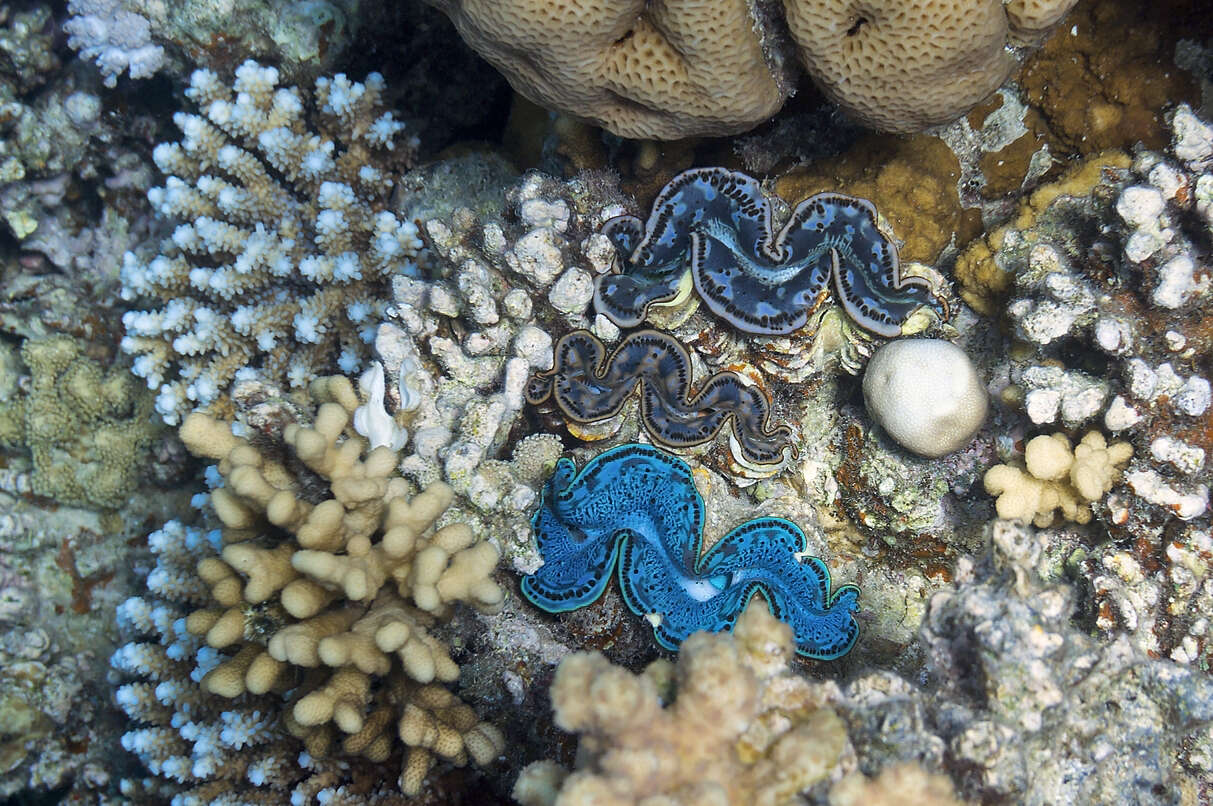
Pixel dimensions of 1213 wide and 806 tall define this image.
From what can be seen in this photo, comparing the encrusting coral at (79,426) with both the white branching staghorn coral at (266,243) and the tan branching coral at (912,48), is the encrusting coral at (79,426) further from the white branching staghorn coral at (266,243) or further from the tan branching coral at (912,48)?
the tan branching coral at (912,48)

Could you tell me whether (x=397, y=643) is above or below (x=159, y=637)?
above

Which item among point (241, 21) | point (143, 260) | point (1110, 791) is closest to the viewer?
point (1110, 791)

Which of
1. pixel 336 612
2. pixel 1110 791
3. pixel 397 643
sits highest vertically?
pixel 1110 791

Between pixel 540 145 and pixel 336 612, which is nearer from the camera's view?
pixel 336 612

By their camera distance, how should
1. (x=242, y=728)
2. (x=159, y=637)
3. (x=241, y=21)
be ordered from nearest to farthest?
(x=242, y=728) → (x=159, y=637) → (x=241, y=21)

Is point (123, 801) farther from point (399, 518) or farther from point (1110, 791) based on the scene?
point (1110, 791)

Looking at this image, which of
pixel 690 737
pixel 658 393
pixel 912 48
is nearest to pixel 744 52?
pixel 912 48

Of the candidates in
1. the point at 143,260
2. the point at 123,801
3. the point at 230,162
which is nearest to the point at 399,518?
the point at 230,162
